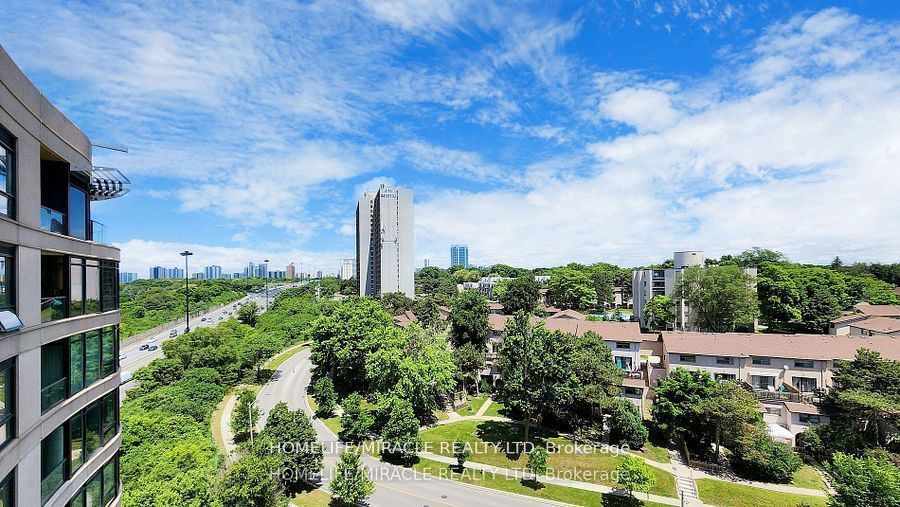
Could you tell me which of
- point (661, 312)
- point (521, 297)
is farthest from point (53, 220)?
point (521, 297)

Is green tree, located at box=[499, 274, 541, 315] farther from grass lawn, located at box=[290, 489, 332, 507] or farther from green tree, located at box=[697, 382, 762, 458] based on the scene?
grass lawn, located at box=[290, 489, 332, 507]

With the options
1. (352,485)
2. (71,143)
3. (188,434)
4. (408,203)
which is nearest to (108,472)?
(71,143)

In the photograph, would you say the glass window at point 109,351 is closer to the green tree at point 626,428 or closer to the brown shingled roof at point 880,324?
the green tree at point 626,428

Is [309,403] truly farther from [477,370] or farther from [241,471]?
[241,471]

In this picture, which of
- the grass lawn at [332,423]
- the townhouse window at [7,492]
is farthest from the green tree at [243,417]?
the townhouse window at [7,492]

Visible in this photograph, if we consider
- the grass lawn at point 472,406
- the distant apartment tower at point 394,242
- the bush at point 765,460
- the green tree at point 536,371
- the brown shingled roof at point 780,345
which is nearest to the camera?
the bush at point 765,460

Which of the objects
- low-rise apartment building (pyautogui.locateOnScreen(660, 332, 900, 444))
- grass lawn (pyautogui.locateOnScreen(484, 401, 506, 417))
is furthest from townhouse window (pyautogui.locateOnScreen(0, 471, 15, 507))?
low-rise apartment building (pyautogui.locateOnScreen(660, 332, 900, 444))
